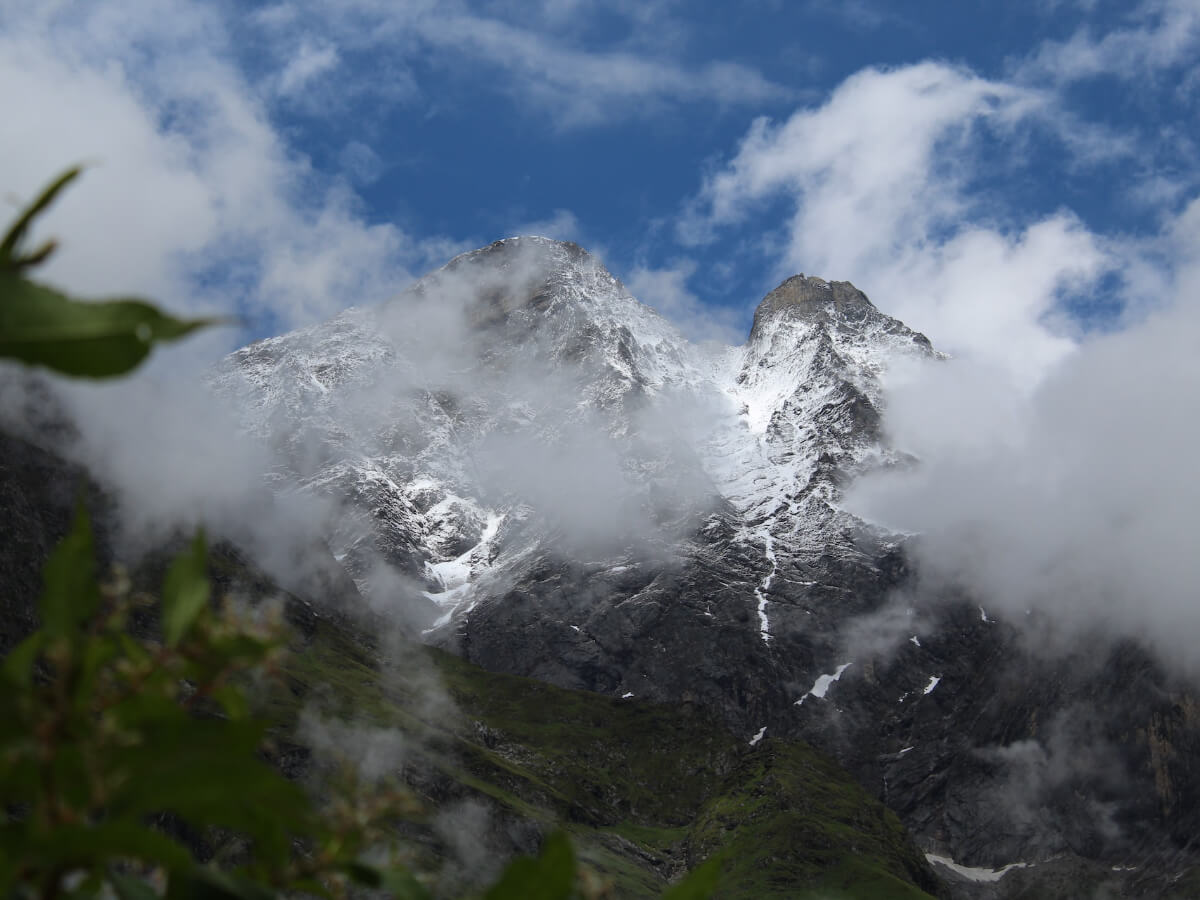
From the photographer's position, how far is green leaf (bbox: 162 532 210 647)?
2.56m

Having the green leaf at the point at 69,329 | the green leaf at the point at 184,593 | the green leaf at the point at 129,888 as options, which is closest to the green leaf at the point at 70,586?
the green leaf at the point at 184,593

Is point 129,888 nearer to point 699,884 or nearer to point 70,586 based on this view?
point 70,586

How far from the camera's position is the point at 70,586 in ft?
8.04

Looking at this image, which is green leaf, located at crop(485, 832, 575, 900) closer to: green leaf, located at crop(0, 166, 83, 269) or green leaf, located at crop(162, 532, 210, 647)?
green leaf, located at crop(162, 532, 210, 647)

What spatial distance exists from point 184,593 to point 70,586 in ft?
0.85

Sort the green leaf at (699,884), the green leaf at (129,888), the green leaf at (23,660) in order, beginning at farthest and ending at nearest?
the green leaf at (699,884), the green leaf at (129,888), the green leaf at (23,660)

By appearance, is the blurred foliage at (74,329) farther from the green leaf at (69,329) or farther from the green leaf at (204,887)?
the green leaf at (204,887)

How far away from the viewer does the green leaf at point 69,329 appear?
82.6 inches

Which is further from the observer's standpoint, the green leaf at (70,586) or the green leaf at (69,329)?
the green leaf at (70,586)

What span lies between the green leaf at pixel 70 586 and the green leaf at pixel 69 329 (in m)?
0.41

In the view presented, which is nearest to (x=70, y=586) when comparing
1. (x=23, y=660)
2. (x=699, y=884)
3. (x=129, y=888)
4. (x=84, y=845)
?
(x=23, y=660)

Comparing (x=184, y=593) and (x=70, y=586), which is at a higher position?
(x=184, y=593)

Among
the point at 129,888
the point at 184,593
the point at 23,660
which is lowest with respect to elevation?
the point at 129,888

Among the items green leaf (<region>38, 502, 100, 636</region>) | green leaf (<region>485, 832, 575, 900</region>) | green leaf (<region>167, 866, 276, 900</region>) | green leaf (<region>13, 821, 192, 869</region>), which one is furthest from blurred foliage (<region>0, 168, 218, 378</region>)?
green leaf (<region>485, 832, 575, 900</region>)
